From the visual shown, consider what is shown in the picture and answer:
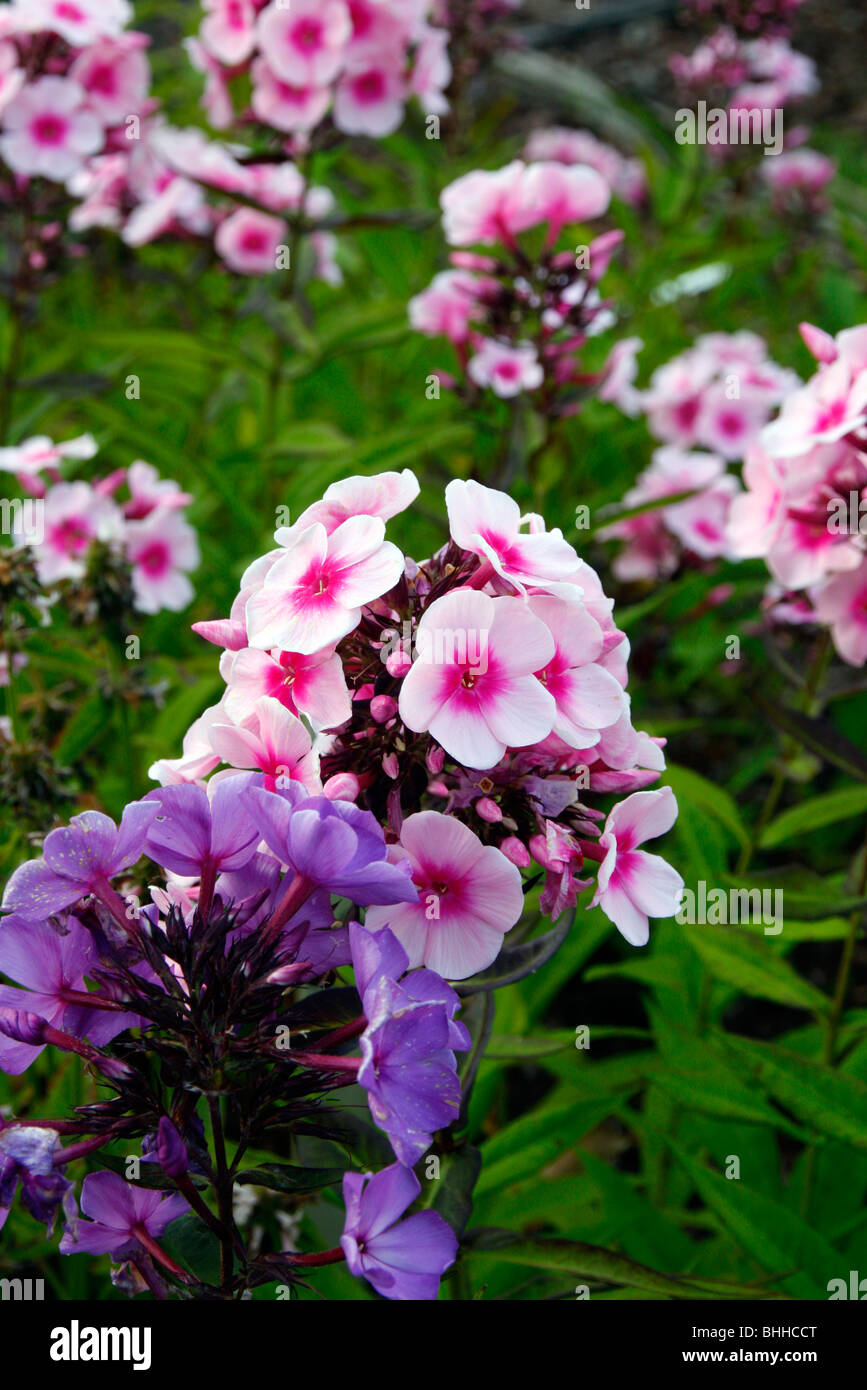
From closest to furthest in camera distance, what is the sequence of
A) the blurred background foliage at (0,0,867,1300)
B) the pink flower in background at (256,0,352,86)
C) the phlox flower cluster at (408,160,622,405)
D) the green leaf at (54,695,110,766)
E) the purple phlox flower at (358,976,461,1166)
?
the purple phlox flower at (358,976,461,1166), the blurred background foliage at (0,0,867,1300), the green leaf at (54,695,110,766), the phlox flower cluster at (408,160,622,405), the pink flower in background at (256,0,352,86)

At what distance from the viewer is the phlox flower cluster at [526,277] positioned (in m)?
2.13

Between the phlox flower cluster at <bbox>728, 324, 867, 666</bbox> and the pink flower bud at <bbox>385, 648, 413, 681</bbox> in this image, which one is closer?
the pink flower bud at <bbox>385, 648, 413, 681</bbox>

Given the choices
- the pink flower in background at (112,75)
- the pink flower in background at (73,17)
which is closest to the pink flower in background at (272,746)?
the pink flower in background at (73,17)

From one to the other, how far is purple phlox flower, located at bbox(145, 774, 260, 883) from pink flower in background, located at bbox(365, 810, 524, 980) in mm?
125

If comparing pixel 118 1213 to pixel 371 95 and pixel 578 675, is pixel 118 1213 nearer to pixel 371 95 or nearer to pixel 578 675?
pixel 578 675

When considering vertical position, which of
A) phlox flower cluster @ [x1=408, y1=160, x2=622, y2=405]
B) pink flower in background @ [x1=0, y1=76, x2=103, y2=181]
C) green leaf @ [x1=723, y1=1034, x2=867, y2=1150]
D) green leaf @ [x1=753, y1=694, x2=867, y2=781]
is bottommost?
green leaf @ [x1=723, y1=1034, x2=867, y2=1150]

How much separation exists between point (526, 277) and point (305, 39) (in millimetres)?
732

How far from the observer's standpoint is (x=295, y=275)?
276cm

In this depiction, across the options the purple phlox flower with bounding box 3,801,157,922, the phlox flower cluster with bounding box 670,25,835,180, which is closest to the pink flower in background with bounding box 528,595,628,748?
the purple phlox flower with bounding box 3,801,157,922

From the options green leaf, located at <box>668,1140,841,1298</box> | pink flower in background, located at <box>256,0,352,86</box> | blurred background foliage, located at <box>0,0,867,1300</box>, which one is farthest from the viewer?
pink flower in background, located at <box>256,0,352,86</box>

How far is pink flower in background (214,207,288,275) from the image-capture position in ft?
9.66

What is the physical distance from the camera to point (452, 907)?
0.99 m

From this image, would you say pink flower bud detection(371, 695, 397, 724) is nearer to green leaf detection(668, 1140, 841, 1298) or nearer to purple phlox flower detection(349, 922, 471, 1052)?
purple phlox flower detection(349, 922, 471, 1052)

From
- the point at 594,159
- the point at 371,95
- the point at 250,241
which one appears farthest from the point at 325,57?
the point at 594,159
